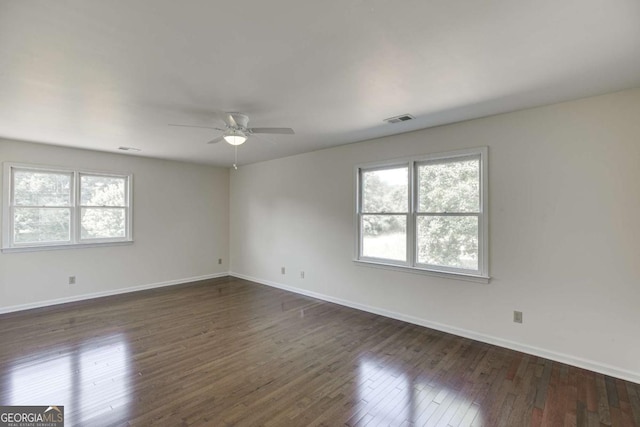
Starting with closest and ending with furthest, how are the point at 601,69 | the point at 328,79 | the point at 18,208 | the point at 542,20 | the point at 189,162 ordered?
the point at 542,20 → the point at 601,69 → the point at 328,79 → the point at 18,208 → the point at 189,162

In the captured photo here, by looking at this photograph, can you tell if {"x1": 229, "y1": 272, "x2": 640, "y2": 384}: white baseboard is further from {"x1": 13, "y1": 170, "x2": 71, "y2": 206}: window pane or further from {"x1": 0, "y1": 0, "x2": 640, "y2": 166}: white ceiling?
{"x1": 13, "y1": 170, "x2": 71, "y2": 206}: window pane

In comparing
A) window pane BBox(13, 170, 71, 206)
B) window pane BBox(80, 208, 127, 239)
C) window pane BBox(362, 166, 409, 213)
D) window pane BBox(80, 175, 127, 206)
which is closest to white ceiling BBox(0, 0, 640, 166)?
window pane BBox(362, 166, 409, 213)

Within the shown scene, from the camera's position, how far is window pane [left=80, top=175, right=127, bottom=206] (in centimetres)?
504

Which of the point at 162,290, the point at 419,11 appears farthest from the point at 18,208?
the point at 419,11

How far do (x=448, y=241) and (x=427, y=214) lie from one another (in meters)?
0.43

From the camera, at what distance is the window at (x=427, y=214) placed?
3480mm

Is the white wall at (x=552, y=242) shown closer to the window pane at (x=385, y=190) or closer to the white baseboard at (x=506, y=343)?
the white baseboard at (x=506, y=343)

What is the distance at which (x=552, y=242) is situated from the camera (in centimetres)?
298

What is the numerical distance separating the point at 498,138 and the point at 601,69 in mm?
1087

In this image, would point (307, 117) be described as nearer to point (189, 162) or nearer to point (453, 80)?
point (453, 80)

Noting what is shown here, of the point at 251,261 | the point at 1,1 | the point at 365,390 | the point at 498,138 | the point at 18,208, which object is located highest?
the point at 1,1

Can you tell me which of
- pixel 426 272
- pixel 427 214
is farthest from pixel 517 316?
pixel 427 214

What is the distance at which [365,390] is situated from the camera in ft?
8.02

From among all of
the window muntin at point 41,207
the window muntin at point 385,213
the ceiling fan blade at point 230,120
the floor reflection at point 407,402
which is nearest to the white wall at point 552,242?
the window muntin at point 385,213
